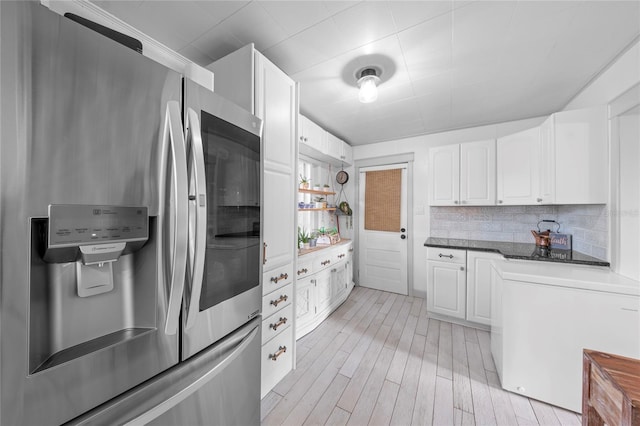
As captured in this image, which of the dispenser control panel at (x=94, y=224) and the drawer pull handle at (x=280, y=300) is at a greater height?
the dispenser control panel at (x=94, y=224)

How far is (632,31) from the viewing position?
4.88ft

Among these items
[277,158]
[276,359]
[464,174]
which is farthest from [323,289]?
[464,174]

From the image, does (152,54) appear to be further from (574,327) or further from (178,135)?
(574,327)

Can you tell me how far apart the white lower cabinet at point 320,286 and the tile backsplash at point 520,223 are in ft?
4.89

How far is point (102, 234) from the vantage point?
23.0 inches

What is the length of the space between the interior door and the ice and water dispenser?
11.4 feet

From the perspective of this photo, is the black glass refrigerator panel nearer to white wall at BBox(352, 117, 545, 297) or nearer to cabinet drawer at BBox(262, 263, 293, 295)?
cabinet drawer at BBox(262, 263, 293, 295)

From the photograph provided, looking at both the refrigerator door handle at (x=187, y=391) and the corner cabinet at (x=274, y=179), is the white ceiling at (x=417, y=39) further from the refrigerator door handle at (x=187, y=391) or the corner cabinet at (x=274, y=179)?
the refrigerator door handle at (x=187, y=391)

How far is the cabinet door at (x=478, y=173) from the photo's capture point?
2760 millimetres

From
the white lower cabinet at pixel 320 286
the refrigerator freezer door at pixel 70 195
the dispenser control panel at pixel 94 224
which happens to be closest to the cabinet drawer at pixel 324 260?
the white lower cabinet at pixel 320 286

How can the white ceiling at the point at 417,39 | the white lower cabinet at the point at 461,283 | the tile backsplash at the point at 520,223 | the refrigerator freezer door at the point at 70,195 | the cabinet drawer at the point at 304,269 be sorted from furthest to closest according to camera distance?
the white lower cabinet at the point at 461,283, the cabinet drawer at the point at 304,269, the tile backsplash at the point at 520,223, the white ceiling at the point at 417,39, the refrigerator freezer door at the point at 70,195

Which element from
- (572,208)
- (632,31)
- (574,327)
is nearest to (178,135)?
(574,327)

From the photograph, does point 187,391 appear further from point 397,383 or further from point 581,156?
point 581,156

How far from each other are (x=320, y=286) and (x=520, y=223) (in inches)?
104
